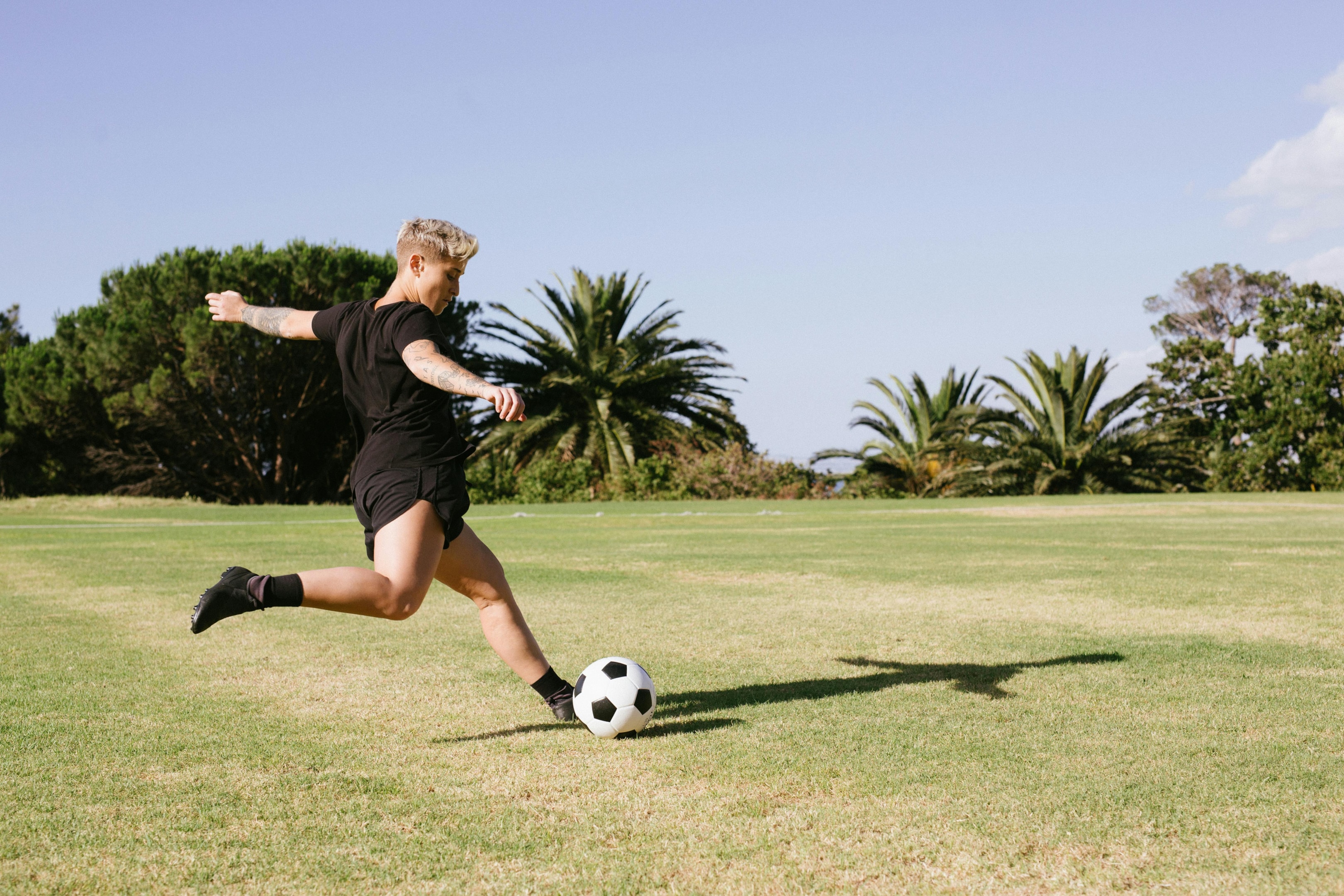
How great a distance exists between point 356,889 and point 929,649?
4.09 metres

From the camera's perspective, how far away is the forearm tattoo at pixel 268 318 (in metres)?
4.87

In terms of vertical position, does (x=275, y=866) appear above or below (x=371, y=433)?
below

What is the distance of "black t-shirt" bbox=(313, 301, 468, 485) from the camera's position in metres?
4.14

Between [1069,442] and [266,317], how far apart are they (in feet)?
100

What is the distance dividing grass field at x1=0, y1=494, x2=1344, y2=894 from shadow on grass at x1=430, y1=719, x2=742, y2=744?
0.09 feet

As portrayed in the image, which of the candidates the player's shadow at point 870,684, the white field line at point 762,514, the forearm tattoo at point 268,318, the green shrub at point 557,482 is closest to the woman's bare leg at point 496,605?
the player's shadow at point 870,684

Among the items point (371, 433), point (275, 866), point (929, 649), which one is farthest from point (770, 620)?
point (275, 866)

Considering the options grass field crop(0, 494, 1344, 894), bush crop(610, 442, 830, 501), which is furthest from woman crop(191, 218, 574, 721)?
bush crop(610, 442, 830, 501)

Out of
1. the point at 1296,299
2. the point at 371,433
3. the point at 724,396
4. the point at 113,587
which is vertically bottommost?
the point at 113,587

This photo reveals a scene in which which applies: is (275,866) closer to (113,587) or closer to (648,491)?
(113,587)

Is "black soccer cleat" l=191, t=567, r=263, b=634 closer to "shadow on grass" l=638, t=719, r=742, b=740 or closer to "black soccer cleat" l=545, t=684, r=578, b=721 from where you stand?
"black soccer cleat" l=545, t=684, r=578, b=721

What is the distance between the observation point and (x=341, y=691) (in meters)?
5.12

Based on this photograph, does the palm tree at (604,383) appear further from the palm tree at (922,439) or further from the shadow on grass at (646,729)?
the shadow on grass at (646,729)

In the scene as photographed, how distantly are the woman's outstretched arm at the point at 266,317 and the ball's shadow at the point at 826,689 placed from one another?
1.86m
